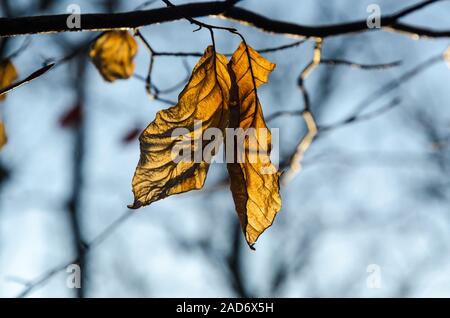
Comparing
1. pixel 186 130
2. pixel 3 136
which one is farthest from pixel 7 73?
pixel 186 130

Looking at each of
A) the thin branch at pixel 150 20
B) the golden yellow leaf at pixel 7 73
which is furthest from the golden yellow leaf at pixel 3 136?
the thin branch at pixel 150 20

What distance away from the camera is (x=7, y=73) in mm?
1212

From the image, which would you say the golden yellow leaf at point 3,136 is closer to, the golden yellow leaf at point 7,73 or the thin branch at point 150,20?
the golden yellow leaf at point 7,73

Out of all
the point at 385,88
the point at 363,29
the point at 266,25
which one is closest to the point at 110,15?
the point at 266,25

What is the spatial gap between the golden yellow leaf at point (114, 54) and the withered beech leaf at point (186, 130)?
0.53m

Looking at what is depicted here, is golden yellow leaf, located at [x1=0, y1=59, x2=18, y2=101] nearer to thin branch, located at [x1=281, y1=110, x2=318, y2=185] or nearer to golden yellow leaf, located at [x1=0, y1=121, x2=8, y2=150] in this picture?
golden yellow leaf, located at [x1=0, y1=121, x2=8, y2=150]

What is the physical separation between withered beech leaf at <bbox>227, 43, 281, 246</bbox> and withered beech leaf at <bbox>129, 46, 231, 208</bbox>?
26 millimetres

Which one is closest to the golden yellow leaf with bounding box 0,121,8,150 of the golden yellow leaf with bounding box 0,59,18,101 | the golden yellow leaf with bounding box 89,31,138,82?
the golden yellow leaf with bounding box 0,59,18,101

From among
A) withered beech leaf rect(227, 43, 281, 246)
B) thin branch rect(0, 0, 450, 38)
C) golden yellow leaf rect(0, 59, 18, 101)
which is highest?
golden yellow leaf rect(0, 59, 18, 101)

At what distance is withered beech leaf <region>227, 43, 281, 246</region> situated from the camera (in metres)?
0.79

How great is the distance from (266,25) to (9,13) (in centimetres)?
403

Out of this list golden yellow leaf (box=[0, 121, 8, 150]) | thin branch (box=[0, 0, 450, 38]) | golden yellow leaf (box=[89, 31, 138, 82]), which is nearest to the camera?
thin branch (box=[0, 0, 450, 38])

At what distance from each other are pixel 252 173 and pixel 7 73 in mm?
703
